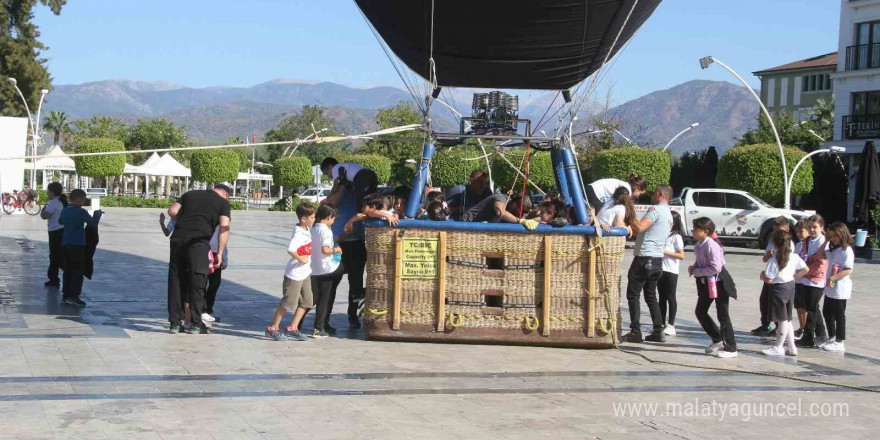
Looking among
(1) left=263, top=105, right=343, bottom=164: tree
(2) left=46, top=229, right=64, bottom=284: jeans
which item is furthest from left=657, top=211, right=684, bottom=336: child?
(1) left=263, top=105, right=343, bottom=164: tree

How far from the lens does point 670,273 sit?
38.2 feet

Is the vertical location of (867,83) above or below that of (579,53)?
above

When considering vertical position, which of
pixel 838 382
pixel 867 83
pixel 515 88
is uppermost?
pixel 867 83

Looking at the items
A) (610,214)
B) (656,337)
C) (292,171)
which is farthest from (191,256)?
(292,171)

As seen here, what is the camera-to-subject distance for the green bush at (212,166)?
58.7 metres

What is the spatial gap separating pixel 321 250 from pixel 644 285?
3.68 meters

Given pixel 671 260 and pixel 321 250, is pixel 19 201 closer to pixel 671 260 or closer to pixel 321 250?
pixel 321 250

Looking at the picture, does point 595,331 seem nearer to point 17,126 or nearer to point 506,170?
point 17,126

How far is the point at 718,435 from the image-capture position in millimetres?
6953

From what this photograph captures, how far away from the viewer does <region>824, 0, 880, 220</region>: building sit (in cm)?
4469

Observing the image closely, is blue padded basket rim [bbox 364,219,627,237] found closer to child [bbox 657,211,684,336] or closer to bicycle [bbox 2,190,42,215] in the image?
child [bbox 657,211,684,336]

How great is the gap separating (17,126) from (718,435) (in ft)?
123

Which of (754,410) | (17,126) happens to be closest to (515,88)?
Result: (754,410)

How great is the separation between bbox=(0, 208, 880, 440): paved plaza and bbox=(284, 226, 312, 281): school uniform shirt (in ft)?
2.37
